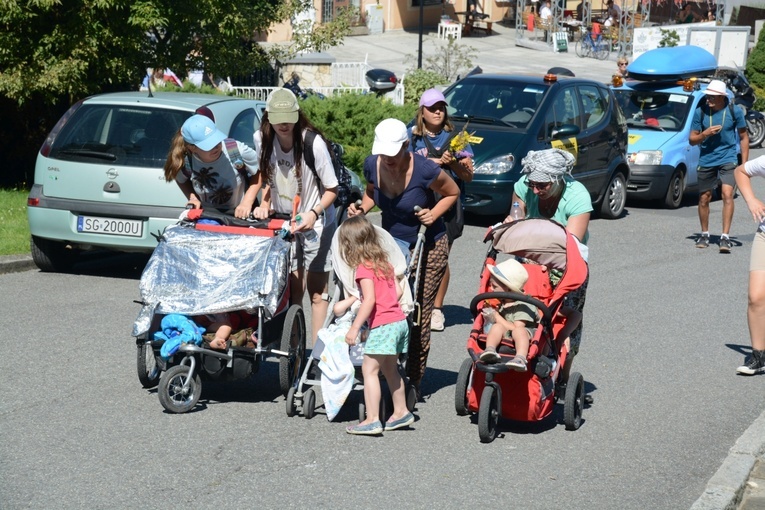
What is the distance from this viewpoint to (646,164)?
53.8ft

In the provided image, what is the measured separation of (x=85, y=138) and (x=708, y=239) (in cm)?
774

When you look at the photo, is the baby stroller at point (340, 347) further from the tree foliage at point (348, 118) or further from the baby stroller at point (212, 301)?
the tree foliage at point (348, 118)

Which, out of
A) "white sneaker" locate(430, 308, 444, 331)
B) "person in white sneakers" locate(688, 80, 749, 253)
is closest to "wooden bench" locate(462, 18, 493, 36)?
"person in white sneakers" locate(688, 80, 749, 253)

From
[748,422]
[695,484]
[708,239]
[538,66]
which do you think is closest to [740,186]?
[748,422]

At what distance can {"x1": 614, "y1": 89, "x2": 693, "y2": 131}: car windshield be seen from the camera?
1703 cm

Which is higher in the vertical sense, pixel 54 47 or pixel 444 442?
pixel 54 47

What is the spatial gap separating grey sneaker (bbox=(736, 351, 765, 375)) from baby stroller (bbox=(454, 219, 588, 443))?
2.02m

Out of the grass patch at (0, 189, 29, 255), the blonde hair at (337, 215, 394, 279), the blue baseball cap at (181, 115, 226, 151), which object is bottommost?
the grass patch at (0, 189, 29, 255)

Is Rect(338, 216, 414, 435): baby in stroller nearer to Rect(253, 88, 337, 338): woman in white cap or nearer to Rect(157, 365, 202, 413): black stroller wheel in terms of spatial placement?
Rect(253, 88, 337, 338): woman in white cap

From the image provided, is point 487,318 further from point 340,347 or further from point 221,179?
point 221,179

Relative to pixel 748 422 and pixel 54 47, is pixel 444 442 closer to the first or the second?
Answer: pixel 748 422

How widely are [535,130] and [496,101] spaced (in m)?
0.93

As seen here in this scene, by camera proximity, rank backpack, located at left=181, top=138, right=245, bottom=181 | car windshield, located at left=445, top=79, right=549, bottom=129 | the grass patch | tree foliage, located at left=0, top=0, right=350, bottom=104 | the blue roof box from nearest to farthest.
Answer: backpack, located at left=181, top=138, right=245, bottom=181 → the grass patch → tree foliage, located at left=0, top=0, right=350, bottom=104 → car windshield, located at left=445, top=79, right=549, bottom=129 → the blue roof box

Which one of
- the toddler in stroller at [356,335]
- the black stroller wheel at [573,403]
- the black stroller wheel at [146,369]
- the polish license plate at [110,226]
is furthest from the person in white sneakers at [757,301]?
the polish license plate at [110,226]
